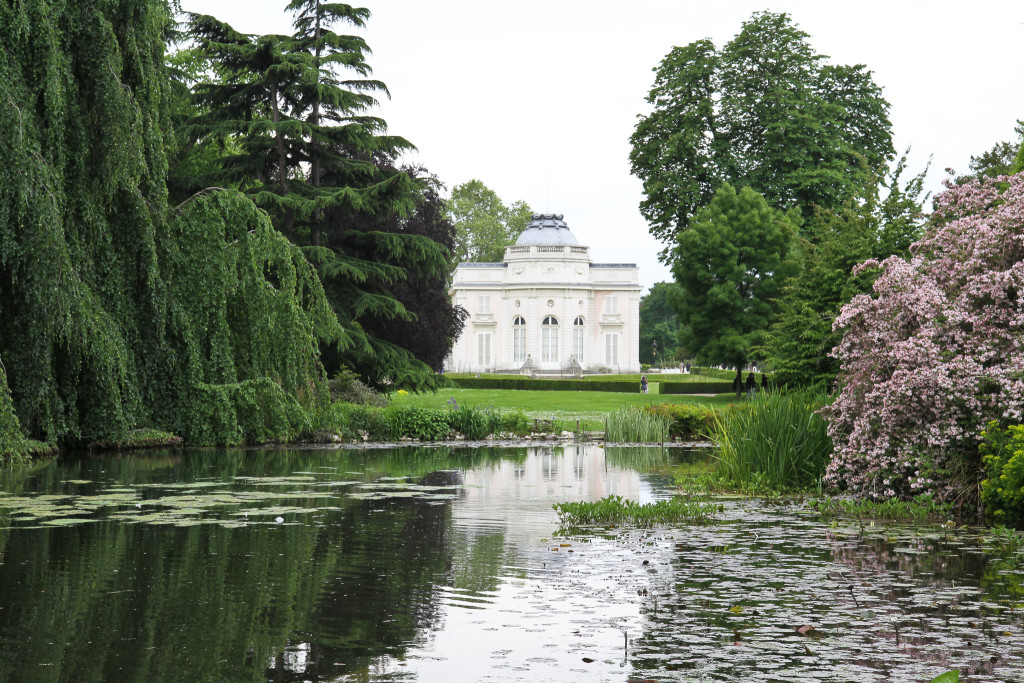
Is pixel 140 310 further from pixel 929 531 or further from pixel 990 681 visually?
pixel 990 681

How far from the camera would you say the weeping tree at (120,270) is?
45.9 feet

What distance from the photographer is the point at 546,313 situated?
69.4 meters

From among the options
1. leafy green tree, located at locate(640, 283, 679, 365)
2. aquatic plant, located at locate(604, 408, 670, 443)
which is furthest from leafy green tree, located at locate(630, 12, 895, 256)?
leafy green tree, located at locate(640, 283, 679, 365)

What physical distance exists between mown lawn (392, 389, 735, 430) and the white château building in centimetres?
2250

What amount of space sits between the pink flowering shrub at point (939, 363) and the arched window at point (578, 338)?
57.8 meters

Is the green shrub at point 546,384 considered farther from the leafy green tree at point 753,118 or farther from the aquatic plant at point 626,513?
the aquatic plant at point 626,513

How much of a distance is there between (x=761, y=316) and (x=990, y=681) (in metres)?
34.9

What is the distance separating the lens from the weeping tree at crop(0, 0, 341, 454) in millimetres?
13992

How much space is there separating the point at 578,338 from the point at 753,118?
101 feet

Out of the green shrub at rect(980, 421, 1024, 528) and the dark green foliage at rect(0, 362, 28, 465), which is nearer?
the green shrub at rect(980, 421, 1024, 528)

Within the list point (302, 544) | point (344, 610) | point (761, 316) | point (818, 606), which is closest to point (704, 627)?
point (818, 606)

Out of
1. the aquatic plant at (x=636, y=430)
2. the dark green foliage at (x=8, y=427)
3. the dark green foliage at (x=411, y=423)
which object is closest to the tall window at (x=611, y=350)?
the dark green foliage at (x=411, y=423)

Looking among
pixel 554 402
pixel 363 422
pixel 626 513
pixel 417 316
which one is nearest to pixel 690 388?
pixel 554 402

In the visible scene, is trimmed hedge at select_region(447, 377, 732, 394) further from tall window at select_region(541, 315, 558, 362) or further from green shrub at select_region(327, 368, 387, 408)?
green shrub at select_region(327, 368, 387, 408)
